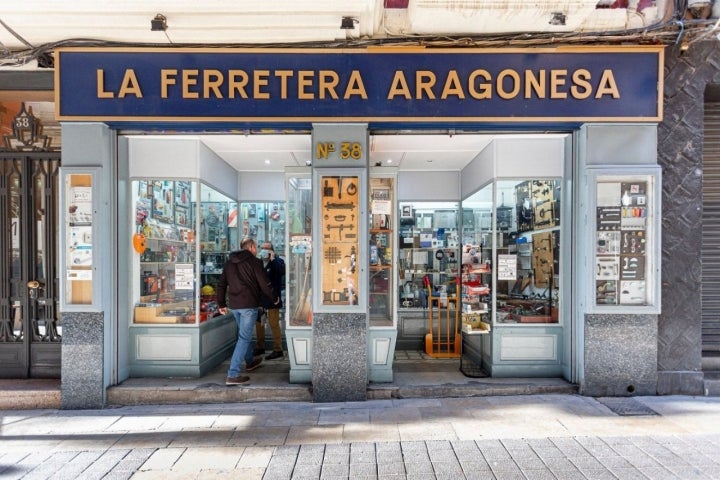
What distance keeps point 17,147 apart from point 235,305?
134 inches

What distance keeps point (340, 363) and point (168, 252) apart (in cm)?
286

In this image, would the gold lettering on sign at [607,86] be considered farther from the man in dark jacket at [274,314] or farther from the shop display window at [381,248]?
the man in dark jacket at [274,314]

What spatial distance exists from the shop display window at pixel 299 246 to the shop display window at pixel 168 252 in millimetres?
1272

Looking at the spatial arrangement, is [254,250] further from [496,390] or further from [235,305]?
[496,390]

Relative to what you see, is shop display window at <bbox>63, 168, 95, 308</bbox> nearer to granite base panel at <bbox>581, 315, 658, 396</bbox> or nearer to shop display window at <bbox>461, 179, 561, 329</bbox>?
shop display window at <bbox>461, 179, 561, 329</bbox>

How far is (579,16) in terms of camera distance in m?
4.87

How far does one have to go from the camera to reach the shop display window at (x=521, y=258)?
19.4 ft

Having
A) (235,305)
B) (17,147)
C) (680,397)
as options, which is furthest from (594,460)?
(17,147)

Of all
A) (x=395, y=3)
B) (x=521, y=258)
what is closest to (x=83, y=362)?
(x=395, y=3)

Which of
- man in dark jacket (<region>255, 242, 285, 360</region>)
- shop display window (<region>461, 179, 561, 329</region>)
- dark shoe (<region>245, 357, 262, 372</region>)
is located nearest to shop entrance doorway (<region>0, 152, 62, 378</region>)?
dark shoe (<region>245, 357, 262, 372</region>)

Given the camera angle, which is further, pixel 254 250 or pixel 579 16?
pixel 254 250

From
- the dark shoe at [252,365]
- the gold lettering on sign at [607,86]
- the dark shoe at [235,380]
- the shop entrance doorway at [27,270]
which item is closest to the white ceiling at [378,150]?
the gold lettering on sign at [607,86]

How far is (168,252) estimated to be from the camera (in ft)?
20.2

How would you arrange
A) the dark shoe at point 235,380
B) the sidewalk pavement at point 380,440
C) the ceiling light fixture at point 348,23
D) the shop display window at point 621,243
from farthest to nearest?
1. the dark shoe at point 235,380
2. the shop display window at point 621,243
3. the ceiling light fixture at point 348,23
4. the sidewalk pavement at point 380,440
